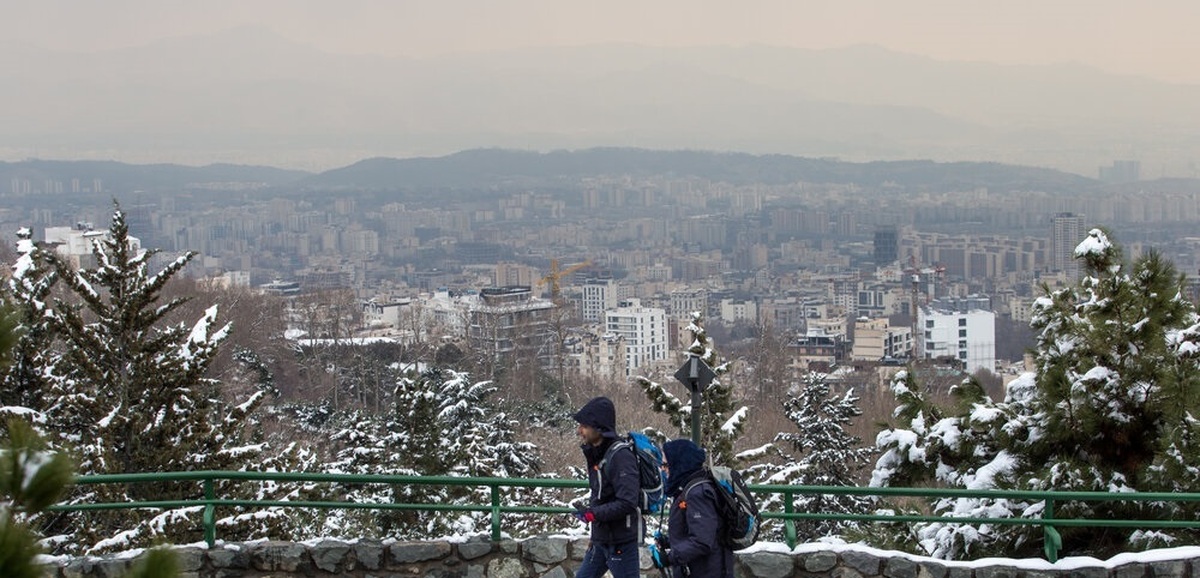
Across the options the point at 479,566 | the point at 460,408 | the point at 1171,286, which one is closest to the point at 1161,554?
the point at 1171,286

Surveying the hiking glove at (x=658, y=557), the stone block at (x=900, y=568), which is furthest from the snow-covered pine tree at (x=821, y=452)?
the hiking glove at (x=658, y=557)

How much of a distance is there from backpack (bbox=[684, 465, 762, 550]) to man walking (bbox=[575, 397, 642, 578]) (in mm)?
590

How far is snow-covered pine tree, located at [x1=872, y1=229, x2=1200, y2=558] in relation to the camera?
855cm

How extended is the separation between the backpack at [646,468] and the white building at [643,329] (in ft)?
407

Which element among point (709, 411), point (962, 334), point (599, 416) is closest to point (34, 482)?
point (599, 416)

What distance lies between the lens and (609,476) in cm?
595

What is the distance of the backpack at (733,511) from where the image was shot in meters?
5.34

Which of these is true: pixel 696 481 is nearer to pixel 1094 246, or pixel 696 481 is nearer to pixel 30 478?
pixel 30 478

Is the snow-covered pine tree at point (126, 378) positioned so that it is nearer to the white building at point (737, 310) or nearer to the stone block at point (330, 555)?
the stone block at point (330, 555)

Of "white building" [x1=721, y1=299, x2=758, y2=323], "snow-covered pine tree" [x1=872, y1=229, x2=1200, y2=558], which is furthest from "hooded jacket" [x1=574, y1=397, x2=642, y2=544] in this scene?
"white building" [x1=721, y1=299, x2=758, y2=323]

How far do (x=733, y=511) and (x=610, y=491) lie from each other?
0.80 metres

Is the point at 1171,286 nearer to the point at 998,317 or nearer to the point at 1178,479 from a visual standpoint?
the point at 1178,479

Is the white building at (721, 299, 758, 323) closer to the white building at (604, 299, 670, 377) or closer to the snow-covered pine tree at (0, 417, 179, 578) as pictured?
the white building at (604, 299, 670, 377)

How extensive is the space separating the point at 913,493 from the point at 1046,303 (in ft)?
11.4
